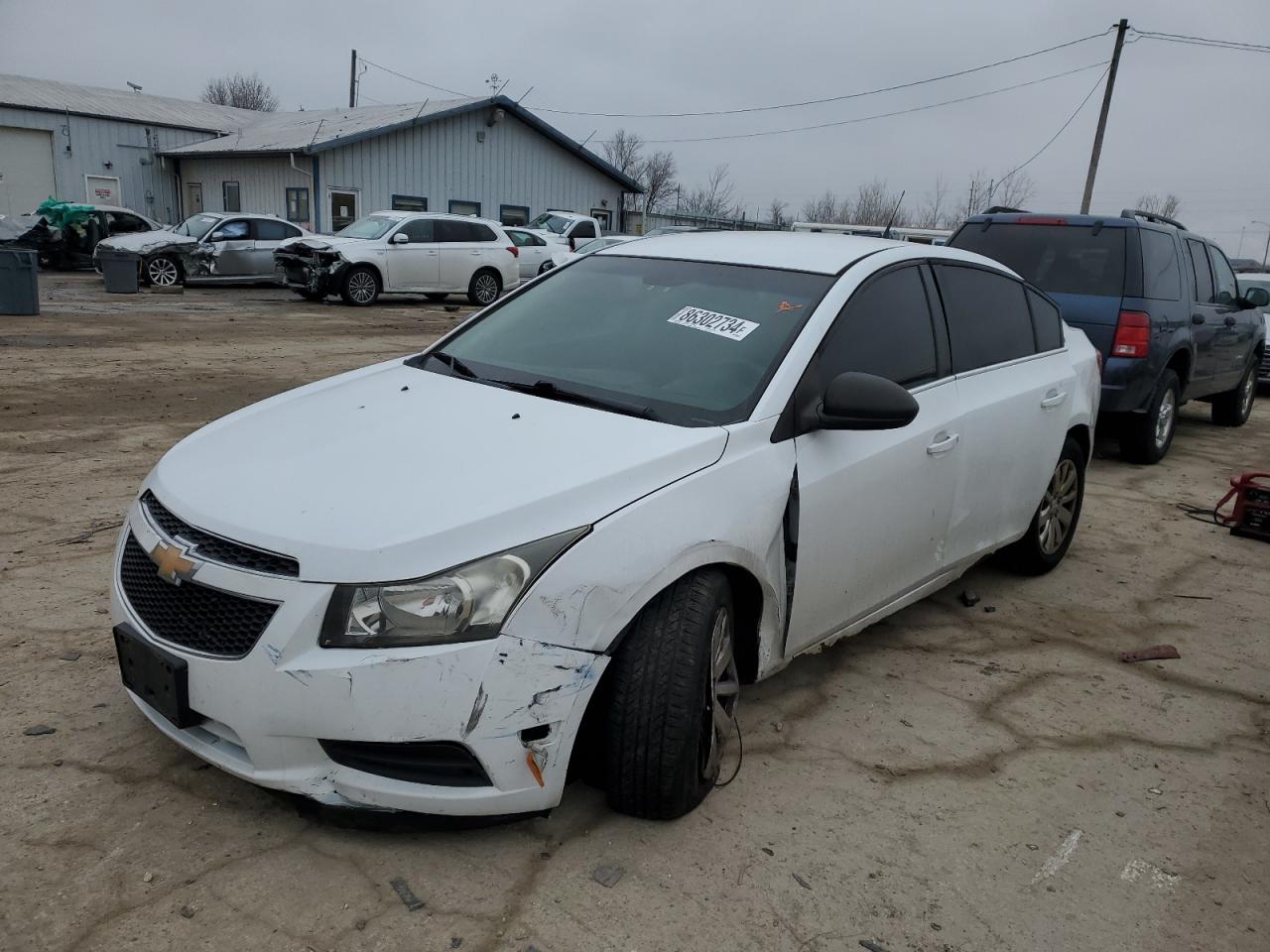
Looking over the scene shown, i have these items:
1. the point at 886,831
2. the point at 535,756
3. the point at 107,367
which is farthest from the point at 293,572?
the point at 107,367

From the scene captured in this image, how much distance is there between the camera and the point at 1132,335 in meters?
7.55

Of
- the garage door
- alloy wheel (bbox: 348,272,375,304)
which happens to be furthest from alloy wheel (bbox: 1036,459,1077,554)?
the garage door

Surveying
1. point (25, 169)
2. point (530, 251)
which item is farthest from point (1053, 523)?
point (25, 169)

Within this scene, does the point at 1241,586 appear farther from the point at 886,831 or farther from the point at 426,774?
the point at 426,774

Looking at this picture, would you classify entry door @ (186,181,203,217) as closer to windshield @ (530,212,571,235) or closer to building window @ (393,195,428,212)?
building window @ (393,195,428,212)

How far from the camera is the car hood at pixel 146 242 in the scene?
1994 cm

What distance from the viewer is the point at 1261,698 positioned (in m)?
4.01

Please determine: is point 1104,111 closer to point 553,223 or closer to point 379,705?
point 553,223

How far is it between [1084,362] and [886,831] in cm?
329

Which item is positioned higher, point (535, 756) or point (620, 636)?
point (620, 636)

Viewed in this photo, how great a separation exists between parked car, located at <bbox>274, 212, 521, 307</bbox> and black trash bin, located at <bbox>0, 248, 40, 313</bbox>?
16.4 ft

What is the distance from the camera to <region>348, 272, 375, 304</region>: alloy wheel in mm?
18911

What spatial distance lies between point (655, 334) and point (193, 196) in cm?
3527

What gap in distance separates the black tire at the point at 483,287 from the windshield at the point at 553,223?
5.38m
